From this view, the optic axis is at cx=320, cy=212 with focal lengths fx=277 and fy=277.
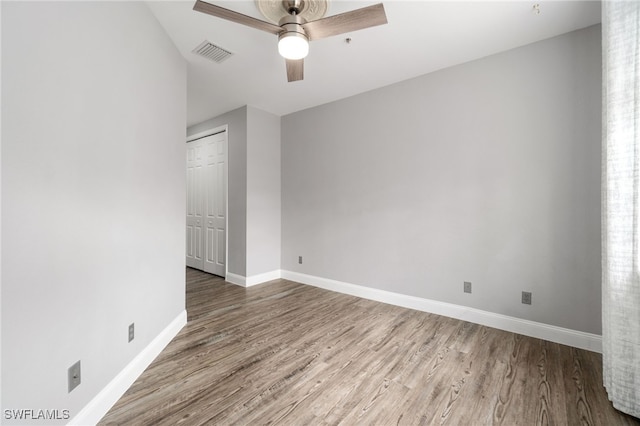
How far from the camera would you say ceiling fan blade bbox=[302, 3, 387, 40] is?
1.74 meters

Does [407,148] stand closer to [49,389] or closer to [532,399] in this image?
[532,399]

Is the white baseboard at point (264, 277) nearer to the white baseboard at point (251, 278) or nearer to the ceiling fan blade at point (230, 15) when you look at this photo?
the white baseboard at point (251, 278)

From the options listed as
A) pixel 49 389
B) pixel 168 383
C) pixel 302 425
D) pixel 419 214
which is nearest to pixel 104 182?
pixel 49 389

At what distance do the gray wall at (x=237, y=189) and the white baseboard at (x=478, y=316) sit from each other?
1.24 metres

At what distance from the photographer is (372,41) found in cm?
250

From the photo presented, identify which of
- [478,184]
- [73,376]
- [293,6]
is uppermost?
[293,6]

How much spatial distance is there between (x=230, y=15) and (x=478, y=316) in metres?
3.36

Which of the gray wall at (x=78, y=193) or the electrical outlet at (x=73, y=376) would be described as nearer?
the gray wall at (x=78, y=193)

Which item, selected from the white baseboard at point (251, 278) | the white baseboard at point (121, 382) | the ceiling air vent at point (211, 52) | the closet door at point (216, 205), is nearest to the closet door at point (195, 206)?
the closet door at point (216, 205)

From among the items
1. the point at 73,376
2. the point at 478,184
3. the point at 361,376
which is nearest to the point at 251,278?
the point at 361,376

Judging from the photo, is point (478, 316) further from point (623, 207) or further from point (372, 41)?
point (372, 41)

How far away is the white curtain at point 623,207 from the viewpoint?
1.58m

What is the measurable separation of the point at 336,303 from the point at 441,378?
1.65 metres

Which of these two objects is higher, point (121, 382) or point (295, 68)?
point (295, 68)
